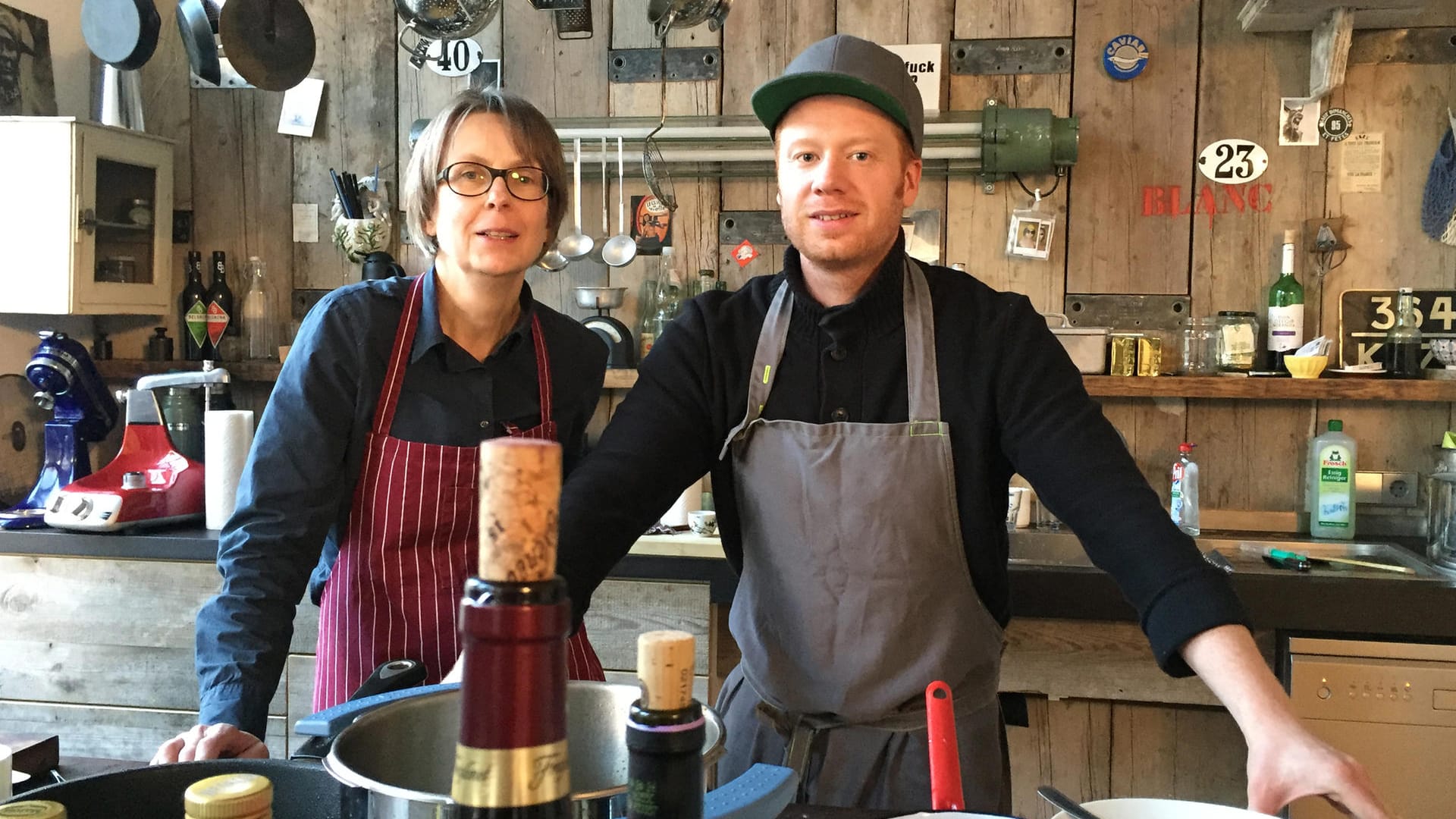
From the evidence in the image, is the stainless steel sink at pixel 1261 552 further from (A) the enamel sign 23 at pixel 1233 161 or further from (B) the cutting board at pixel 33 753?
(B) the cutting board at pixel 33 753

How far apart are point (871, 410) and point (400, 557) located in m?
0.65

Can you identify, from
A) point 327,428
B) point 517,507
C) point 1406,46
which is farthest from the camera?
point 1406,46

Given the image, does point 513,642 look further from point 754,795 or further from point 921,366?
point 921,366

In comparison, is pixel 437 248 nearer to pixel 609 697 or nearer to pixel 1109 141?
pixel 609 697

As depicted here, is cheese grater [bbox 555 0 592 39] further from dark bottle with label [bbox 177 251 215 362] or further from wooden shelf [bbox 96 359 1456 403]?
dark bottle with label [bbox 177 251 215 362]

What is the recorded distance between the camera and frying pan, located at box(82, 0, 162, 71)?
7.97ft

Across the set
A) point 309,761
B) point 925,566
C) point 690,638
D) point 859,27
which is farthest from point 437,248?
point 859,27

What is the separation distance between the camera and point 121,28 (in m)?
2.44

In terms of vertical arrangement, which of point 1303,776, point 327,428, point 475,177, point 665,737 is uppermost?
point 475,177

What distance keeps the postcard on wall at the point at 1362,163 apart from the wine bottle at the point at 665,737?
266 cm

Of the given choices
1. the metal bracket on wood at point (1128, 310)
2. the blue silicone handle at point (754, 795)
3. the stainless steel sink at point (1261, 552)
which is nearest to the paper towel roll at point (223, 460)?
the stainless steel sink at point (1261, 552)

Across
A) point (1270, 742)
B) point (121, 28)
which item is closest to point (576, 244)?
point (121, 28)

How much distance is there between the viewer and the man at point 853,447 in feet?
4.42

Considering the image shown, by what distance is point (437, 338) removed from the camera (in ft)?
4.90
